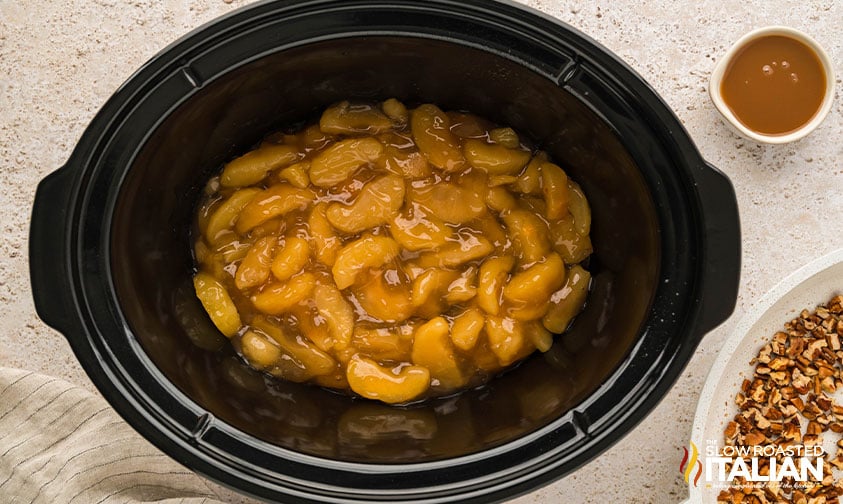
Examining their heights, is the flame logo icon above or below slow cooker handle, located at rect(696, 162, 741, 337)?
below

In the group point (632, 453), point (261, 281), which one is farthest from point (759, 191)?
point (261, 281)

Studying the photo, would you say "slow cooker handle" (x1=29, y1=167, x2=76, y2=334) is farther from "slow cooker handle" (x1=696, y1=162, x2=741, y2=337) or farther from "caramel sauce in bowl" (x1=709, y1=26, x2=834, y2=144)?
"caramel sauce in bowl" (x1=709, y1=26, x2=834, y2=144)

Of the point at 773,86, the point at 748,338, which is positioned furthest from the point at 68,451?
the point at 773,86

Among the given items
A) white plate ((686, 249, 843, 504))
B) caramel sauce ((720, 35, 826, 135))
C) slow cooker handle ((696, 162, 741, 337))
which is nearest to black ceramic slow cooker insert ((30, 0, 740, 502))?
slow cooker handle ((696, 162, 741, 337))

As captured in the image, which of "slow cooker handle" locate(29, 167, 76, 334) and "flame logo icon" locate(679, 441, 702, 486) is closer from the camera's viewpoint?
"slow cooker handle" locate(29, 167, 76, 334)

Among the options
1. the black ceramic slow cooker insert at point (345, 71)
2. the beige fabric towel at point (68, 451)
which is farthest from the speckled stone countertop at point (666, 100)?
the black ceramic slow cooker insert at point (345, 71)

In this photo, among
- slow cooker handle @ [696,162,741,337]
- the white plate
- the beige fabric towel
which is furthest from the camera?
the beige fabric towel
